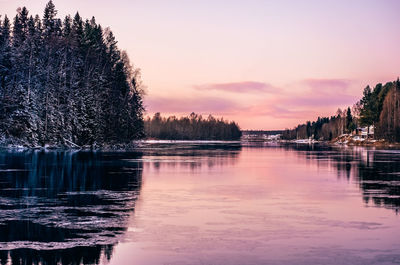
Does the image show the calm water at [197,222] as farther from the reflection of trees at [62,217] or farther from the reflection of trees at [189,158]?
the reflection of trees at [189,158]

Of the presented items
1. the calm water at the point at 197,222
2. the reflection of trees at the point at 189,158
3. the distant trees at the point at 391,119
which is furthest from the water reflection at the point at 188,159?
the distant trees at the point at 391,119

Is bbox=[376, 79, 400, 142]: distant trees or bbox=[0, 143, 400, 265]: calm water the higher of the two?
bbox=[376, 79, 400, 142]: distant trees

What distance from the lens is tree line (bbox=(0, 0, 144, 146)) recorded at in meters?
74.3

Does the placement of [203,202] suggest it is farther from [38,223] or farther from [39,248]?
[39,248]

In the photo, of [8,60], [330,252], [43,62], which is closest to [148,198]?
[330,252]

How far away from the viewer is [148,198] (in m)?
21.5

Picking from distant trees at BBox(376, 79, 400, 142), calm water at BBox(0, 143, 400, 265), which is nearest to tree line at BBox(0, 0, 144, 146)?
calm water at BBox(0, 143, 400, 265)

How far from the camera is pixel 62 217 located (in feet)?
53.2

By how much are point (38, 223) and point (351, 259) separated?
31.3 feet

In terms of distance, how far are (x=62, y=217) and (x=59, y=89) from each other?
72.0 metres

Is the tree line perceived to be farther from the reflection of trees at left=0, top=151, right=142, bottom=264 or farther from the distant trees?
the distant trees

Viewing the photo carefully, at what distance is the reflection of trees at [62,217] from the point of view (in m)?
11.3

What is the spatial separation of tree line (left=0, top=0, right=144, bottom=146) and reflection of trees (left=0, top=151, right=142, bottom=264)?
42131mm

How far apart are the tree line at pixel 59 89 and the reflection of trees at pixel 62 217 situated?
138 ft
